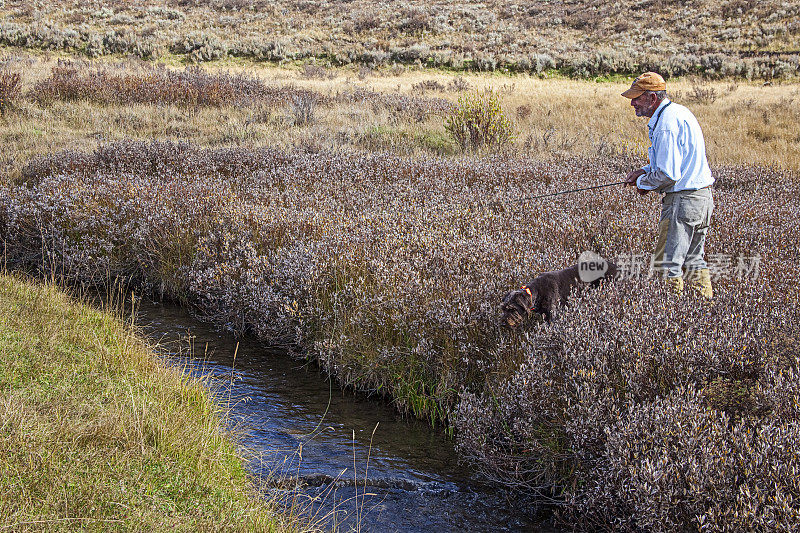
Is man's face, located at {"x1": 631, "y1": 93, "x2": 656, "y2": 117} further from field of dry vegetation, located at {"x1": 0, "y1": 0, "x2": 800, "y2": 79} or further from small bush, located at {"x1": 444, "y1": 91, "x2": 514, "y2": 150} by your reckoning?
field of dry vegetation, located at {"x1": 0, "y1": 0, "x2": 800, "y2": 79}

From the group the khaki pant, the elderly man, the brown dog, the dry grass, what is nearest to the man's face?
the elderly man

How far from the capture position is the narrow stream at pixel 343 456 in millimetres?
→ 3705

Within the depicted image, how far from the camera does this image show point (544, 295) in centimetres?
484

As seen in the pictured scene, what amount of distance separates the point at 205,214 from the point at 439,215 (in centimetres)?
294

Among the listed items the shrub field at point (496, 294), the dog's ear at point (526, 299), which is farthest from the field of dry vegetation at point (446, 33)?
the dog's ear at point (526, 299)

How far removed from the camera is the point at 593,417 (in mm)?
3410

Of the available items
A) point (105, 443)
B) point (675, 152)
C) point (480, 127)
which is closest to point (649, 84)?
point (675, 152)

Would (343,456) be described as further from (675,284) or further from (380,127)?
(380,127)

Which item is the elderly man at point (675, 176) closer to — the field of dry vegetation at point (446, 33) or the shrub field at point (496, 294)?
the shrub field at point (496, 294)

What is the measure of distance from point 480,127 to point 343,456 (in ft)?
30.8

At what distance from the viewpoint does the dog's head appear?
4613 millimetres

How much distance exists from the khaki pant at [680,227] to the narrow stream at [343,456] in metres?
2.25

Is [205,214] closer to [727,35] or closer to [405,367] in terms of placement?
[405,367]

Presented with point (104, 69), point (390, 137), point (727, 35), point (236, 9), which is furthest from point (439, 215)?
point (236, 9)
